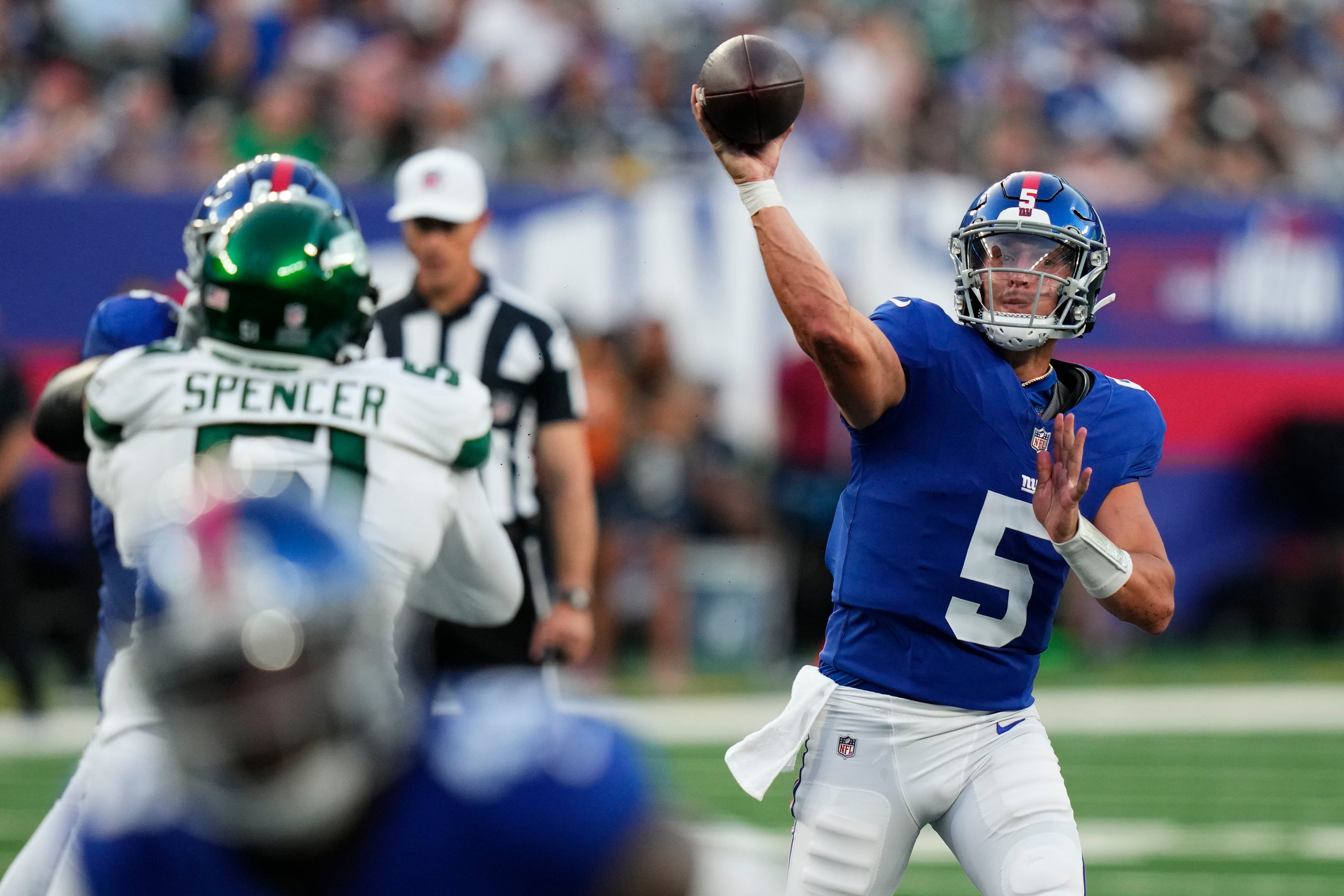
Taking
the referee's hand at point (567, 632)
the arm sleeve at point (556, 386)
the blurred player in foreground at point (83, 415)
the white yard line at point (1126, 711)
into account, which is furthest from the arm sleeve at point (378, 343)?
the white yard line at point (1126, 711)

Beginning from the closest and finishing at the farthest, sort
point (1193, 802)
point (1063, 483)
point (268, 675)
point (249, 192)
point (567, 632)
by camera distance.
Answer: point (268, 675) → point (249, 192) → point (1063, 483) → point (567, 632) → point (1193, 802)

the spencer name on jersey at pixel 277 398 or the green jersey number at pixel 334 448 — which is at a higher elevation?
the spencer name on jersey at pixel 277 398

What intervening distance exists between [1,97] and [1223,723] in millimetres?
6773

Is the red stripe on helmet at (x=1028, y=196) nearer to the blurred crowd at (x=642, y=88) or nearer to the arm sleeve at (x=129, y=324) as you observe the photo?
the arm sleeve at (x=129, y=324)

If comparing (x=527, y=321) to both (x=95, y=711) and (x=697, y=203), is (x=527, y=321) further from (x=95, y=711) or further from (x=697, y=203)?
(x=697, y=203)

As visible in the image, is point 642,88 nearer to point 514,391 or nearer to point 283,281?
point 514,391

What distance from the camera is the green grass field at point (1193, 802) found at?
573 centimetres

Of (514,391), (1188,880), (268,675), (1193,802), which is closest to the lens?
(268,675)

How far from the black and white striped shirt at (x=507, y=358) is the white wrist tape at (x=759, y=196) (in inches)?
58.3

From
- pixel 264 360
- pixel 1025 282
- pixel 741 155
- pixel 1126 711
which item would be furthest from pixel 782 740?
pixel 1126 711

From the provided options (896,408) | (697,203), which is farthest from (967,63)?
(896,408)

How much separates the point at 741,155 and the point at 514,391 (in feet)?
5.03

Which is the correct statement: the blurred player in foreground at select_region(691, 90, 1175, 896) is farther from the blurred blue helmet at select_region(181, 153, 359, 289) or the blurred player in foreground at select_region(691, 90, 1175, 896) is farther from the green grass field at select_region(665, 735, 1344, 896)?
the green grass field at select_region(665, 735, 1344, 896)

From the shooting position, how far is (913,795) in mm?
3289
